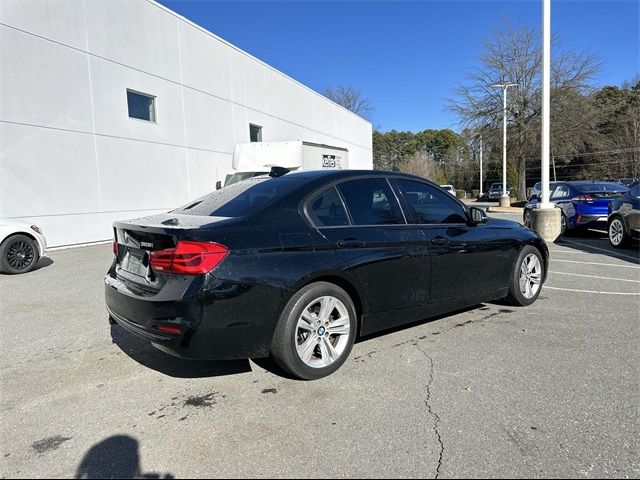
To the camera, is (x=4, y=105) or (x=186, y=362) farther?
(x=4, y=105)

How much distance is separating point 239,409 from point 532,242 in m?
3.93

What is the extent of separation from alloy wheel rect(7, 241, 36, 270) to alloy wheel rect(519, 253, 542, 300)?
8.41m

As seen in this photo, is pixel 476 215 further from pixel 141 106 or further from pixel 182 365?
pixel 141 106

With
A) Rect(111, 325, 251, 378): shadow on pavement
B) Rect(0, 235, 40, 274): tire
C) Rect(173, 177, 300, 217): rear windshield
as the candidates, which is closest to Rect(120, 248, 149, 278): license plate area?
Rect(173, 177, 300, 217): rear windshield

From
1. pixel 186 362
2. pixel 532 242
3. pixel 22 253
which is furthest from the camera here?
pixel 22 253

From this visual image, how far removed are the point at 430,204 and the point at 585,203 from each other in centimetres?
897

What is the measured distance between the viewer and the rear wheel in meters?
9.14

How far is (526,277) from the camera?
205 inches

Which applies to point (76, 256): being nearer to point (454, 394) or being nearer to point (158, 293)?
point (158, 293)

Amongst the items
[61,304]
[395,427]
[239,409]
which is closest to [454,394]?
[395,427]

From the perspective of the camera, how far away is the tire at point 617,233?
9.12 meters

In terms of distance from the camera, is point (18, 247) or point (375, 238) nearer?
point (375, 238)

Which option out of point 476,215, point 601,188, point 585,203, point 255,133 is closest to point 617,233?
point 585,203

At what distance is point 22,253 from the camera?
827 cm
